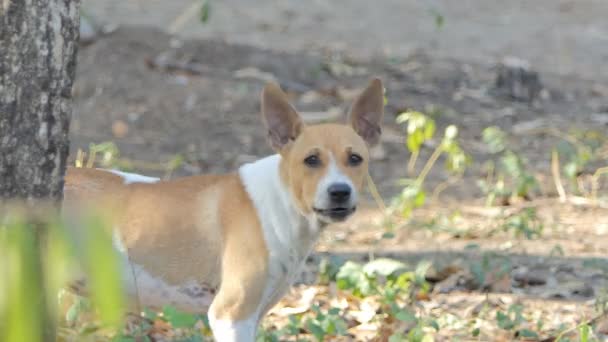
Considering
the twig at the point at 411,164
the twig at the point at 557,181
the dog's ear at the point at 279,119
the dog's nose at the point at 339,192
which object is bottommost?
the twig at the point at 411,164

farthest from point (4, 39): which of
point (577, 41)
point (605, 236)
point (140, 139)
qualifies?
point (577, 41)

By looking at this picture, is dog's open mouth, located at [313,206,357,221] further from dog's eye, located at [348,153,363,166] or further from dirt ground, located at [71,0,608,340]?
dirt ground, located at [71,0,608,340]

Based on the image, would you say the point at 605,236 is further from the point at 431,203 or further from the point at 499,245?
the point at 431,203

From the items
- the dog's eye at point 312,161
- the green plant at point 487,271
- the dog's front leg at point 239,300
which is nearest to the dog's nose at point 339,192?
the dog's eye at point 312,161

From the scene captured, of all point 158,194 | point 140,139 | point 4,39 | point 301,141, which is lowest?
point 140,139

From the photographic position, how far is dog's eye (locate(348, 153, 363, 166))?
12.7 ft

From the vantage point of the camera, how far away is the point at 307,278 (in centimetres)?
556

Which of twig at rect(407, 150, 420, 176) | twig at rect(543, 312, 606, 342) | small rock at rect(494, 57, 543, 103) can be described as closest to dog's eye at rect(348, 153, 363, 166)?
twig at rect(543, 312, 606, 342)

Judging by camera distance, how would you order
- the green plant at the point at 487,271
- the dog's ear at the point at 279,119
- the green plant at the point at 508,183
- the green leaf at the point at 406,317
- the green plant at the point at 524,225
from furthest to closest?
the green plant at the point at 508,183, the green plant at the point at 524,225, the green plant at the point at 487,271, the green leaf at the point at 406,317, the dog's ear at the point at 279,119

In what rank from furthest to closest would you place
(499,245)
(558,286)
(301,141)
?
(499,245), (558,286), (301,141)

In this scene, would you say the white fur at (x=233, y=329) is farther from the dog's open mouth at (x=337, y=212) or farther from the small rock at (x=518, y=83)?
the small rock at (x=518, y=83)

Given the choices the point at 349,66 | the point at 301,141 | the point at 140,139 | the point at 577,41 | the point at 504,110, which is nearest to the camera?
the point at 301,141

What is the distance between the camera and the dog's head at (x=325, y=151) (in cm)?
371

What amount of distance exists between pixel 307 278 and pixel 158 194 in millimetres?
1696
